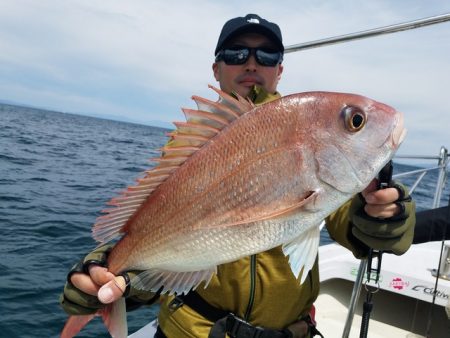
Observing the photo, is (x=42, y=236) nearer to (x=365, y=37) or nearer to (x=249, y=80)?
(x=249, y=80)

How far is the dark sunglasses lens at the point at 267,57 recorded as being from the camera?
8.15 feet

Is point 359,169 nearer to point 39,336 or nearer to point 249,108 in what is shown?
point 249,108

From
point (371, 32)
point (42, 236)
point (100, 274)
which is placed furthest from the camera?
point (42, 236)

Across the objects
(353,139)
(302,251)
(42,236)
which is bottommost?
(42,236)

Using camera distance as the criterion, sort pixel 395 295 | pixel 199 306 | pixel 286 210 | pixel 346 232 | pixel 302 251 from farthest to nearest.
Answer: pixel 395 295 → pixel 199 306 → pixel 346 232 → pixel 302 251 → pixel 286 210

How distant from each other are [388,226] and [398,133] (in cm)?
44

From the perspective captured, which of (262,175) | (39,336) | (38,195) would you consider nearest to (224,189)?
(262,175)

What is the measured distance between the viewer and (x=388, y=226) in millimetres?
1712

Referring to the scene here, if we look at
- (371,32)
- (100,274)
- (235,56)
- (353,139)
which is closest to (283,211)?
(353,139)

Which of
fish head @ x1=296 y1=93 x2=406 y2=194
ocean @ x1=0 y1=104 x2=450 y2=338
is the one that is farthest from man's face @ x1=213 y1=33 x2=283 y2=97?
fish head @ x1=296 y1=93 x2=406 y2=194

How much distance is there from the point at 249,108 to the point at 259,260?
34.4 inches

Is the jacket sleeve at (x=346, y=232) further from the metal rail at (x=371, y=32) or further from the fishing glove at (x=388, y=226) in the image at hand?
the metal rail at (x=371, y=32)

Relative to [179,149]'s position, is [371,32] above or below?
above

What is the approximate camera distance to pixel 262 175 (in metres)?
1.54
